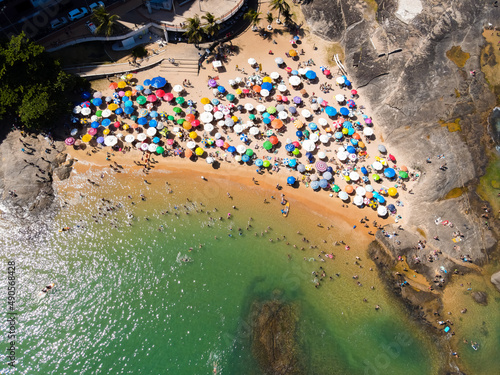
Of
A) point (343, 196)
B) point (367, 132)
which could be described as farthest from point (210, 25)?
point (343, 196)

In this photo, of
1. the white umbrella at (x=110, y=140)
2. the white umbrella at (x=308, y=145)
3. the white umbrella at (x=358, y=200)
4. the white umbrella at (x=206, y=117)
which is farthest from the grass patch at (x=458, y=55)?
the white umbrella at (x=110, y=140)

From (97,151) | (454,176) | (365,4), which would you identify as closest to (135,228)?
(97,151)

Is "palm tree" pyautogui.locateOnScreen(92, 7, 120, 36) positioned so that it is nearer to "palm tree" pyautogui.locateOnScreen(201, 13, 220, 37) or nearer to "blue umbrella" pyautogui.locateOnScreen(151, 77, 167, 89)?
"blue umbrella" pyautogui.locateOnScreen(151, 77, 167, 89)

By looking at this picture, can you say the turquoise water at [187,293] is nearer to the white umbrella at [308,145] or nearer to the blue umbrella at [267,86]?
the white umbrella at [308,145]

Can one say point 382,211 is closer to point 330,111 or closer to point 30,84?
point 330,111

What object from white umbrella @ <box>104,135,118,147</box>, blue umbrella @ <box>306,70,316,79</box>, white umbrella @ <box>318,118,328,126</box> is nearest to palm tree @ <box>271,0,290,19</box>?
blue umbrella @ <box>306,70,316,79</box>

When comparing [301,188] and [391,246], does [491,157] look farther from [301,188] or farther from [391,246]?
[301,188]
